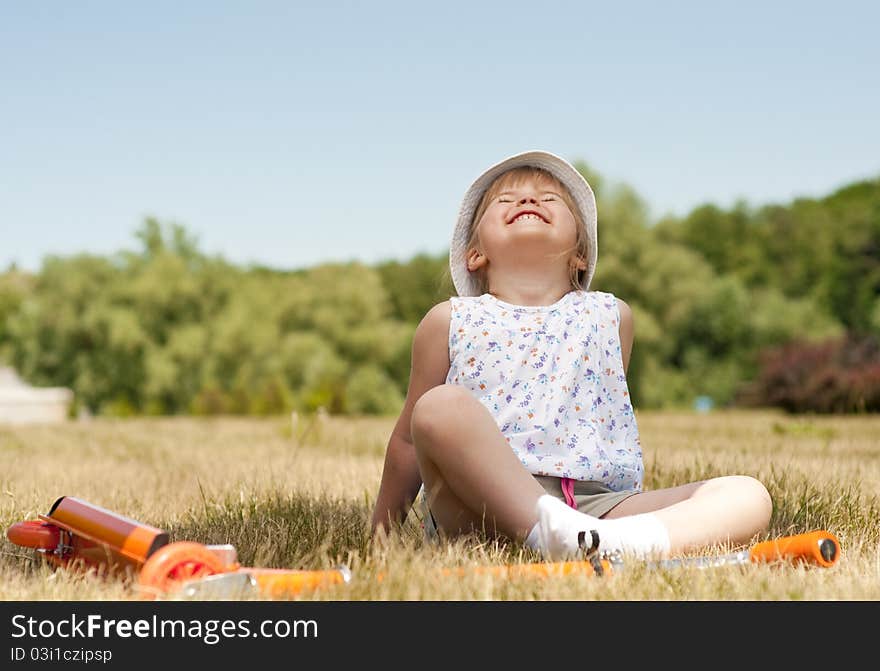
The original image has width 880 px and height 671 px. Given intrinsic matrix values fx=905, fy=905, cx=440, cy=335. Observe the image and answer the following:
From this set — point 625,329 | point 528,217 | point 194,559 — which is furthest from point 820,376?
point 194,559

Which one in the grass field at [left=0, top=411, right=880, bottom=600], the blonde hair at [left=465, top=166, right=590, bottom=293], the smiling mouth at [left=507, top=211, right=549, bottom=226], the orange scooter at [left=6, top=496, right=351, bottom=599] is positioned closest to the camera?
the orange scooter at [left=6, top=496, right=351, bottom=599]

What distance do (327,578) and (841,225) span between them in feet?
116

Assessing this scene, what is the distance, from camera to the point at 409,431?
2.40 metres

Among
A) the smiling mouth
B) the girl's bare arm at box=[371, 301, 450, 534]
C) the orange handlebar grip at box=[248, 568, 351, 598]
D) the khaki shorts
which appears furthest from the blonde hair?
the orange handlebar grip at box=[248, 568, 351, 598]

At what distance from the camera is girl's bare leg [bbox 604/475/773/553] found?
1.97m

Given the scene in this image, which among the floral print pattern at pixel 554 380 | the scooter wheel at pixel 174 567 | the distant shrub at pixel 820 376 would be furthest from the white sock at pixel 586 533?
the distant shrub at pixel 820 376

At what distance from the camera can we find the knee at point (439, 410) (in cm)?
200

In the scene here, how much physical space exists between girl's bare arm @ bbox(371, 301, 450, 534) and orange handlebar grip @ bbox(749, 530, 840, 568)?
2.97ft

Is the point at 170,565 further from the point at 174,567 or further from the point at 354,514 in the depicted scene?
the point at 354,514

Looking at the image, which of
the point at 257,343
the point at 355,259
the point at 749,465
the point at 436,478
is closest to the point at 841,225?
the point at 355,259

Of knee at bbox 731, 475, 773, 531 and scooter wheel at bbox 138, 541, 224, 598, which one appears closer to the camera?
scooter wheel at bbox 138, 541, 224, 598

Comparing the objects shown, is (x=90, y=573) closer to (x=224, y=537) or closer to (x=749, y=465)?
(x=224, y=537)

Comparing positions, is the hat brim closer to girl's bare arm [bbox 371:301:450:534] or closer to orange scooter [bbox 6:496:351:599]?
girl's bare arm [bbox 371:301:450:534]

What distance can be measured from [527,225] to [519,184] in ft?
0.73
